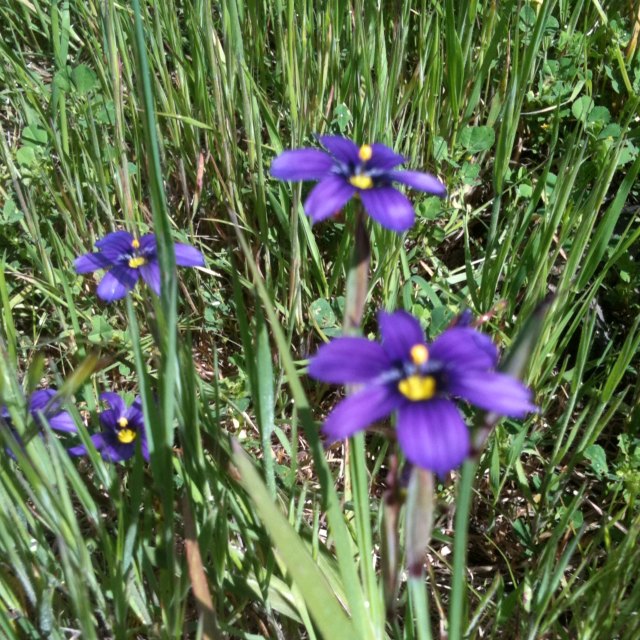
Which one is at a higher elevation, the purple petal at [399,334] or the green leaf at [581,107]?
the green leaf at [581,107]

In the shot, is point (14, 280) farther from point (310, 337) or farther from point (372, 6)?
point (372, 6)

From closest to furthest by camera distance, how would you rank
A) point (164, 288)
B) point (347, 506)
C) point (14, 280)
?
1. point (164, 288)
2. point (347, 506)
3. point (14, 280)

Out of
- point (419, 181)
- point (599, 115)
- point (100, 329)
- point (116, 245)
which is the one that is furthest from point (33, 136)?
point (599, 115)

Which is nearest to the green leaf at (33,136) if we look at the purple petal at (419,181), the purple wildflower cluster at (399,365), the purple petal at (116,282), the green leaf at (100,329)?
the green leaf at (100,329)

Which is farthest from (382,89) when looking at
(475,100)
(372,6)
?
(475,100)

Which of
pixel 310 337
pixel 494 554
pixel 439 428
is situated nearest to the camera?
pixel 439 428

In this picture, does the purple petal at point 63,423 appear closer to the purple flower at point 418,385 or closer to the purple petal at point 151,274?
the purple petal at point 151,274

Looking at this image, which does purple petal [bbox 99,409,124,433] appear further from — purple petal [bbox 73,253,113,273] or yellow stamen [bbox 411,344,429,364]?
yellow stamen [bbox 411,344,429,364]
